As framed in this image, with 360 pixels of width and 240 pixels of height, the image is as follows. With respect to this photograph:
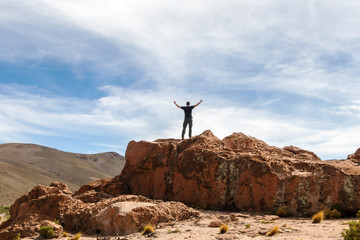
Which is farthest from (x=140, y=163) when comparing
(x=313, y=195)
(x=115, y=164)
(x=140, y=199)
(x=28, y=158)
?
(x=115, y=164)

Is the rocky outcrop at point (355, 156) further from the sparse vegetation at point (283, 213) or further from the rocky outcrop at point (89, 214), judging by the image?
the rocky outcrop at point (89, 214)

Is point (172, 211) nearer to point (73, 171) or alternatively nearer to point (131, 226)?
point (131, 226)

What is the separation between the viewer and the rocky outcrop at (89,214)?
14047 millimetres

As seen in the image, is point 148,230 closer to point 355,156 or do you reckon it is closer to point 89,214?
point 89,214

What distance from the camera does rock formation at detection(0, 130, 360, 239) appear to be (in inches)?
587

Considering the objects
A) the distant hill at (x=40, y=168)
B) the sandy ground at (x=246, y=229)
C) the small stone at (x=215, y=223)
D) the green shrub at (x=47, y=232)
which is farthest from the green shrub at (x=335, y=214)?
the distant hill at (x=40, y=168)

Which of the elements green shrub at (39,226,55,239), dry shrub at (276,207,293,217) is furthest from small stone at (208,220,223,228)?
green shrub at (39,226,55,239)

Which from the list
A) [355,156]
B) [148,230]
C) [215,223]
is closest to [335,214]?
[215,223]

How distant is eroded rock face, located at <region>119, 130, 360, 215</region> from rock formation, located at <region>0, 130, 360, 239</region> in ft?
0.13

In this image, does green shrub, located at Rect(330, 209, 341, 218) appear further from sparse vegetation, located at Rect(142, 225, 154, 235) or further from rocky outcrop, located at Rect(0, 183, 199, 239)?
A: sparse vegetation, located at Rect(142, 225, 154, 235)

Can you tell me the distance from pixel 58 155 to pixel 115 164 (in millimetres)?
37004

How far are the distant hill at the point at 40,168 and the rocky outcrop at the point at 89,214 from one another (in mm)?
Result: 49549

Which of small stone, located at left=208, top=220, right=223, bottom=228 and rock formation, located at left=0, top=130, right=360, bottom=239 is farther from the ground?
rock formation, located at left=0, top=130, right=360, bottom=239

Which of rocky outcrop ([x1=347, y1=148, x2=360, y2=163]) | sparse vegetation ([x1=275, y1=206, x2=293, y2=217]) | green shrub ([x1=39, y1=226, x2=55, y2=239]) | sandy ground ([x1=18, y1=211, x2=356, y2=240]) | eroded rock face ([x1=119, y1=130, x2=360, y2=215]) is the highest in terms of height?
rocky outcrop ([x1=347, y1=148, x2=360, y2=163])
